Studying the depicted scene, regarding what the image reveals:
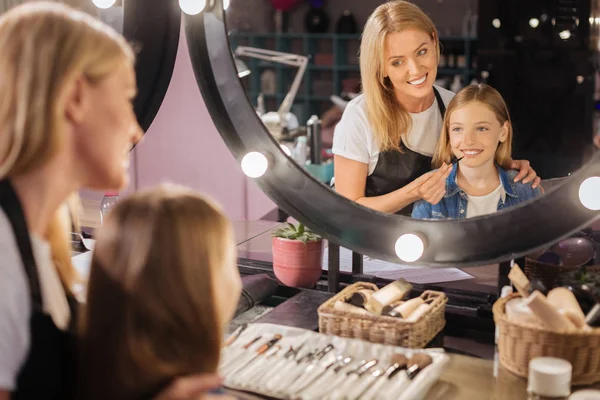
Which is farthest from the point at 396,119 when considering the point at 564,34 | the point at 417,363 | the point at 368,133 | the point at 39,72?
the point at 39,72

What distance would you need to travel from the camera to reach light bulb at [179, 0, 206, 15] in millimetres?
1144

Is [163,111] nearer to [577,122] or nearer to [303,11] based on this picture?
[303,11]

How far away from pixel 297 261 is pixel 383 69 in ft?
1.11

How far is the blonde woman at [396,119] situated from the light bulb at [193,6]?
0.27 metres

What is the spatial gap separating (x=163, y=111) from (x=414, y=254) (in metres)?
1.16

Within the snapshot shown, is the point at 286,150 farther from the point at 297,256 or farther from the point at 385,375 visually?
the point at 385,375

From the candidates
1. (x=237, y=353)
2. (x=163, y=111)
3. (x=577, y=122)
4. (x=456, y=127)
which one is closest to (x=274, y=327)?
(x=237, y=353)

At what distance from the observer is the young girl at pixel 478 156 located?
1006 millimetres

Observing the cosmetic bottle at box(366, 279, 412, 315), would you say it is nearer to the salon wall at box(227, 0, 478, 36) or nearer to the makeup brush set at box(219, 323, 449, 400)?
the makeup brush set at box(219, 323, 449, 400)

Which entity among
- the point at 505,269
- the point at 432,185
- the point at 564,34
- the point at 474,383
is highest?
the point at 564,34

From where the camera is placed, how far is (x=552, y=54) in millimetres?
1003

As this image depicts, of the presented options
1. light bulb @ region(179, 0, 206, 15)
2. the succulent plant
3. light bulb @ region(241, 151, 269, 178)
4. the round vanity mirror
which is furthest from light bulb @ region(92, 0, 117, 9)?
the succulent plant

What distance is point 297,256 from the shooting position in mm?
1169

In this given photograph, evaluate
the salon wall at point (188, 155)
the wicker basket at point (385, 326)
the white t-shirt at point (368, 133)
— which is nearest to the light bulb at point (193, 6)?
the white t-shirt at point (368, 133)
